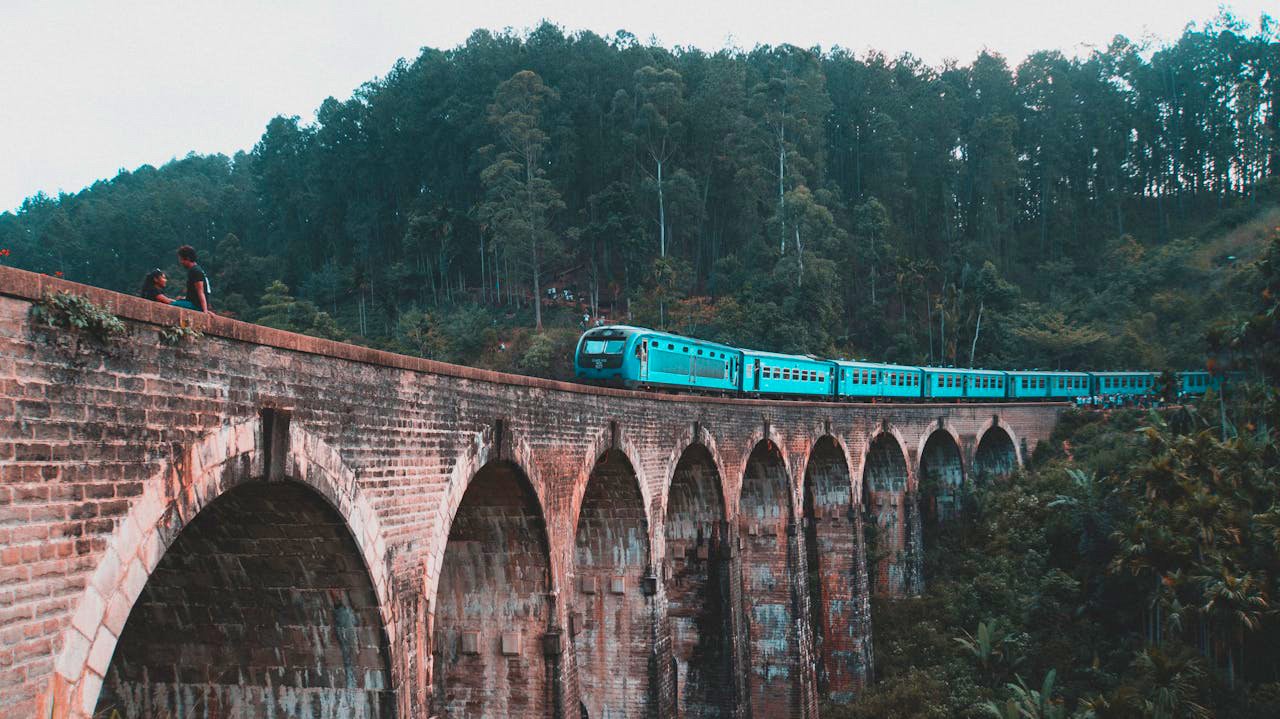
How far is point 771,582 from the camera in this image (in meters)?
25.5

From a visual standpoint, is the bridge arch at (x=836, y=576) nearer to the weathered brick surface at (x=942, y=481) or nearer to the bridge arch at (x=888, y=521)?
the bridge arch at (x=888, y=521)

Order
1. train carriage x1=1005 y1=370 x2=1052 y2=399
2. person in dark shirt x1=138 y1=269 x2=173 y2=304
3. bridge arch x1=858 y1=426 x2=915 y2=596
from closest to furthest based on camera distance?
person in dark shirt x1=138 y1=269 x2=173 y2=304, bridge arch x1=858 y1=426 x2=915 y2=596, train carriage x1=1005 y1=370 x2=1052 y2=399

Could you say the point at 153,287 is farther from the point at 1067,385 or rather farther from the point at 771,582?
the point at 1067,385

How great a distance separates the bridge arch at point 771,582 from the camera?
990 inches

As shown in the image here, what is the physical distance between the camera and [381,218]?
65.4 metres

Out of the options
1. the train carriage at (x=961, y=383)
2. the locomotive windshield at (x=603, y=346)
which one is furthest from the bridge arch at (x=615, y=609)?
the train carriage at (x=961, y=383)

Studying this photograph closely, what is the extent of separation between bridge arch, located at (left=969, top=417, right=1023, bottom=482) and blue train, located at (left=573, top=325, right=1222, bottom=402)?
163cm

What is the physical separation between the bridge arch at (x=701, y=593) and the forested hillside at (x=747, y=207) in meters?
23.4

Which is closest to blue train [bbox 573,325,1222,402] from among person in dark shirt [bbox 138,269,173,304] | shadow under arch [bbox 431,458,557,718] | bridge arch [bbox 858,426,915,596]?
bridge arch [bbox 858,426,915,596]

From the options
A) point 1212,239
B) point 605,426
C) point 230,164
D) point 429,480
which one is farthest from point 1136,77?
point 230,164

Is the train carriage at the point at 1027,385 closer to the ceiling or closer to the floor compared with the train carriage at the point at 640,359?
closer to the ceiling

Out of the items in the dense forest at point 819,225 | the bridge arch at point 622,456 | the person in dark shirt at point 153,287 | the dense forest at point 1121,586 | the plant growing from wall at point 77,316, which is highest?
the dense forest at point 819,225

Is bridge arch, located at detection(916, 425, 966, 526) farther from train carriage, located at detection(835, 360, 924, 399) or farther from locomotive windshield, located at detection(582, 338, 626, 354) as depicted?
locomotive windshield, located at detection(582, 338, 626, 354)

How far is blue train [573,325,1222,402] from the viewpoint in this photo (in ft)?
70.1
